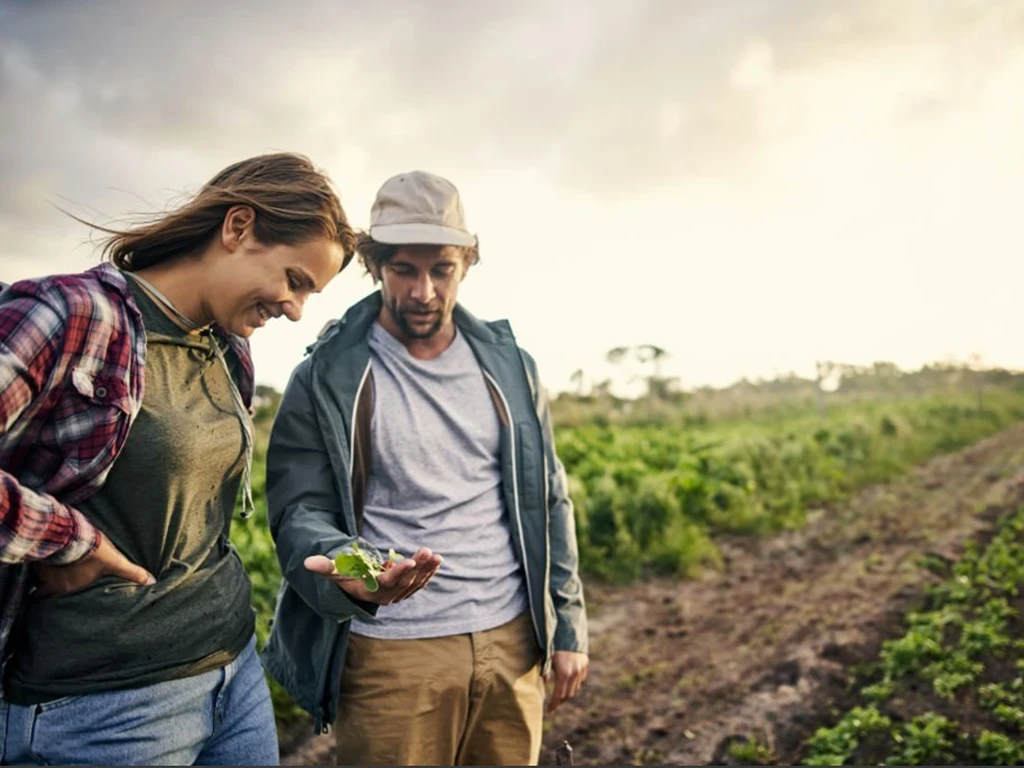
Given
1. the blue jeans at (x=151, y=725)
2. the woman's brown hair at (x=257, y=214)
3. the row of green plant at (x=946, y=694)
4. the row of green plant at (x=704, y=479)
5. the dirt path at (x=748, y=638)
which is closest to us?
the blue jeans at (x=151, y=725)

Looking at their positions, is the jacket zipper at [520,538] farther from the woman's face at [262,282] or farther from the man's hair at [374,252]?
the woman's face at [262,282]

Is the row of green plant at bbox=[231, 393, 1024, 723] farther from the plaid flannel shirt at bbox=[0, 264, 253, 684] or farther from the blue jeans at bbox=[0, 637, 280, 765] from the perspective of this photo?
the plaid flannel shirt at bbox=[0, 264, 253, 684]

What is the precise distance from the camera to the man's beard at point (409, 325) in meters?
2.01

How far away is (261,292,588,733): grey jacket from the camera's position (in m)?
1.83

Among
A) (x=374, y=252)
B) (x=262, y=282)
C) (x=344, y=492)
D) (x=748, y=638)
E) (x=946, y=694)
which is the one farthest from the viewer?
(x=748, y=638)

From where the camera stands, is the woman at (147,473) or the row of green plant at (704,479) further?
the row of green plant at (704,479)

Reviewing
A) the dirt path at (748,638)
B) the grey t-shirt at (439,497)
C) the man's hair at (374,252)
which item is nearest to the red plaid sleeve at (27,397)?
the grey t-shirt at (439,497)

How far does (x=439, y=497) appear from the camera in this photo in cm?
192

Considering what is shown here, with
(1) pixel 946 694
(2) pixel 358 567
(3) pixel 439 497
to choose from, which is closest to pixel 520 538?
(3) pixel 439 497

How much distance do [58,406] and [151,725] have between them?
0.53 metres

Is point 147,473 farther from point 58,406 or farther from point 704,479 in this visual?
point 704,479

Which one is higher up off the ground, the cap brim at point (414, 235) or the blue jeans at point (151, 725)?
the cap brim at point (414, 235)

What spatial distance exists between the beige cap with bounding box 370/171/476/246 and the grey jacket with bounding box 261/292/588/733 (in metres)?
0.19

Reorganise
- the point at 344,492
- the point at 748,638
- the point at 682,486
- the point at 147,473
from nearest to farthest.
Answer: the point at 147,473 → the point at 344,492 → the point at 748,638 → the point at 682,486
